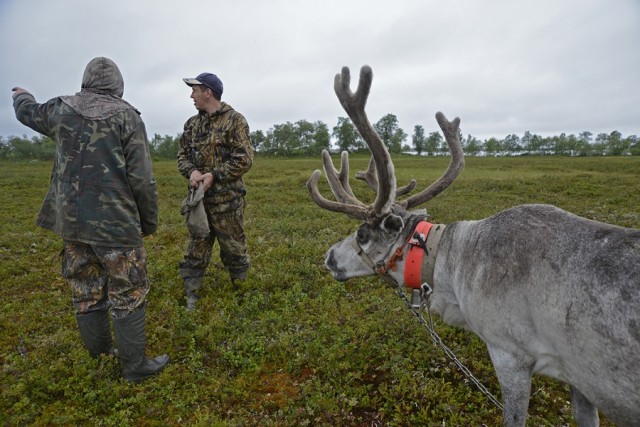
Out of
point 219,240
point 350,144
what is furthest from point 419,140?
point 219,240

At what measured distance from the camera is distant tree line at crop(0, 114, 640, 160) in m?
84.6

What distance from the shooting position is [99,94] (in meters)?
4.23

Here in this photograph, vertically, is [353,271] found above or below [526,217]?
below

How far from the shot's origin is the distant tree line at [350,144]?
84.6 m

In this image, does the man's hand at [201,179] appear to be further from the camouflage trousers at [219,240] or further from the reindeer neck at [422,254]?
the reindeer neck at [422,254]

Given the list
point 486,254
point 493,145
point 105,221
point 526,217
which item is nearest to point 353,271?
Result: point 486,254

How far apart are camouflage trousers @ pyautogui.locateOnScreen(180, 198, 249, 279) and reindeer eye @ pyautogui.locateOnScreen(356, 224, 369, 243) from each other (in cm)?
263

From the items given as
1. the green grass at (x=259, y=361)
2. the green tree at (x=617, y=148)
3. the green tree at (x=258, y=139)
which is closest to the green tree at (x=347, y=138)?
the green tree at (x=258, y=139)

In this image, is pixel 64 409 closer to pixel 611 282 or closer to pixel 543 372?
pixel 543 372

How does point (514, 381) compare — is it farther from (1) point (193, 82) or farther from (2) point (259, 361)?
(1) point (193, 82)

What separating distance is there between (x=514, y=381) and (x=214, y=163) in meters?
4.89

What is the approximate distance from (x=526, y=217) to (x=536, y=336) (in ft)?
3.35

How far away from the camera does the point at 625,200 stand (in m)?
16.8

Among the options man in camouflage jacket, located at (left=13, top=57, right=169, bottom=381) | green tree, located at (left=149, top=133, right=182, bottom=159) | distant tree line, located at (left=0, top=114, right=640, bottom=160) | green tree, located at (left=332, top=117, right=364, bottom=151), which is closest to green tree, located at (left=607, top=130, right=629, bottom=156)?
distant tree line, located at (left=0, top=114, right=640, bottom=160)
